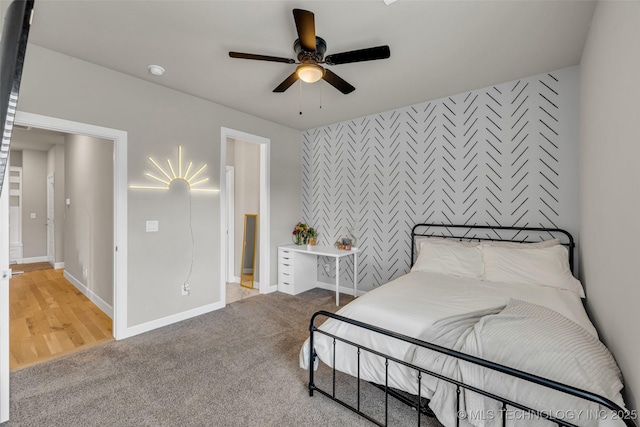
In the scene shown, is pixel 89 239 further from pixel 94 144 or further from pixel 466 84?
pixel 466 84

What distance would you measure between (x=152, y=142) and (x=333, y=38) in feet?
7.32

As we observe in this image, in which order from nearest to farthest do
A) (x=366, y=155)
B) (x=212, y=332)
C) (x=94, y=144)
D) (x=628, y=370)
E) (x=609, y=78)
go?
1. (x=628, y=370)
2. (x=609, y=78)
3. (x=212, y=332)
4. (x=94, y=144)
5. (x=366, y=155)

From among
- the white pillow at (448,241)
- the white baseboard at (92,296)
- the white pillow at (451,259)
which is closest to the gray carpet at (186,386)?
the white baseboard at (92,296)

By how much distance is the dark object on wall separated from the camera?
42 centimetres

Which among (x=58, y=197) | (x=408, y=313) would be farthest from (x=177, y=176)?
(x=58, y=197)

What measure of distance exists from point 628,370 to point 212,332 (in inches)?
128

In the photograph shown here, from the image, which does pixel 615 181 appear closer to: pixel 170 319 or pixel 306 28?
pixel 306 28

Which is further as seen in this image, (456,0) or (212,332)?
(212,332)

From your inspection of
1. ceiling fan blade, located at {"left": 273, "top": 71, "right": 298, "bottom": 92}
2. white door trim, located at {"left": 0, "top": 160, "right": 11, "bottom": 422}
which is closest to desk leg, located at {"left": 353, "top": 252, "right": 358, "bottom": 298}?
ceiling fan blade, located at {"left": 273, "top": 71, "right": 298, "bottom": 92}

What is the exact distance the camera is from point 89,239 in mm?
4242

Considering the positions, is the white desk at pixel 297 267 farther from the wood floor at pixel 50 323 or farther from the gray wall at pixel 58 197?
the gray wall at pixel 58 197

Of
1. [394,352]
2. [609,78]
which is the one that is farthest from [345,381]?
[609,78]

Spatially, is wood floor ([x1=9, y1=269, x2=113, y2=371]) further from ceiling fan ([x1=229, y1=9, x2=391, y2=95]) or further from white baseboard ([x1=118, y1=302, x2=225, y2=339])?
ceiling fan ([x1=229, y1=9, x2=391, y2=95])

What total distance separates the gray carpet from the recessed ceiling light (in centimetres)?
271
